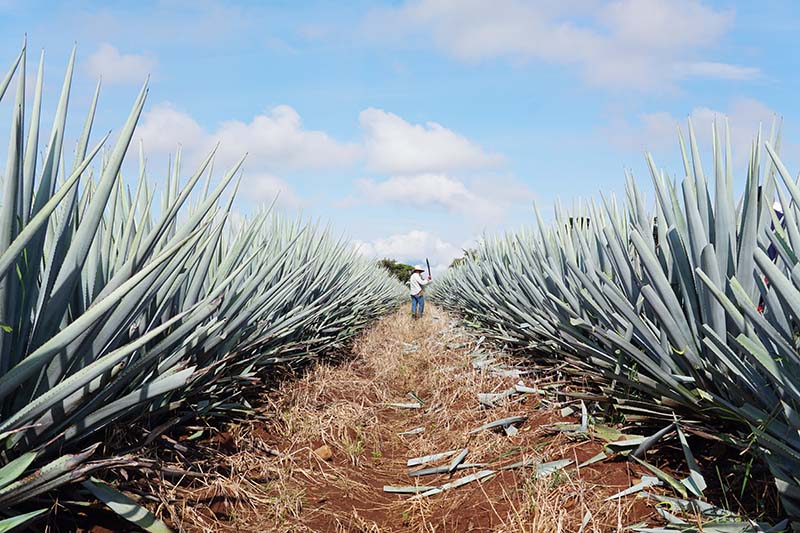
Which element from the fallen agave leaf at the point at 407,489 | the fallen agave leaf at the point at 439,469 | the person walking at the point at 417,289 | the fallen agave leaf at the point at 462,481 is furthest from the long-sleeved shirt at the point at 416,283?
the fallen agave leaf at the point at 462,481

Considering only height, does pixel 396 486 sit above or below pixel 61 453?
below

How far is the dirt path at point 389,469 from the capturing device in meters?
2.23

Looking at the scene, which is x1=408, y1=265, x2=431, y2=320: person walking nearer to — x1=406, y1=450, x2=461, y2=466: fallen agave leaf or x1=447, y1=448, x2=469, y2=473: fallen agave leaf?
x1=406, y1=450, x2=461, y2=466: fallen agave leaf

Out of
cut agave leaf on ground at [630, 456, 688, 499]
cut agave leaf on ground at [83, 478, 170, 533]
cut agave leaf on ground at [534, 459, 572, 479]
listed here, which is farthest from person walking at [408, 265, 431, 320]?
cut agave leaf on ground at [83, 478, 170, 533]

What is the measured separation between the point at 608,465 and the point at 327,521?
3.82 feet

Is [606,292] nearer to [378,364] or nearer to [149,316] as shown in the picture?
[149,316]

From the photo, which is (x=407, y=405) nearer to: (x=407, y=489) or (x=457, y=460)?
(x=457, y=460)

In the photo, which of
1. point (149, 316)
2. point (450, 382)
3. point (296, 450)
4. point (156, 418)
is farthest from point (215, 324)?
point (450, 382)

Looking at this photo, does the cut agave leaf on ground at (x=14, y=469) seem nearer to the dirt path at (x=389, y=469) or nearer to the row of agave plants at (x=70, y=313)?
the row of agave plants at (x=70, y=313)

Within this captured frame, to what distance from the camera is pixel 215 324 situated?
222 centimetres

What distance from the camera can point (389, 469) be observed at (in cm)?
330

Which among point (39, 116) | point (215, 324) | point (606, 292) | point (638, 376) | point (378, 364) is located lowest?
point (378, 364)

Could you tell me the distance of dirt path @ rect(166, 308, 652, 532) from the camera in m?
2.23

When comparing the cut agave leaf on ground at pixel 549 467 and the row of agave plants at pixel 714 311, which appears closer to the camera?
the row of agave plants at pixel 714 311
